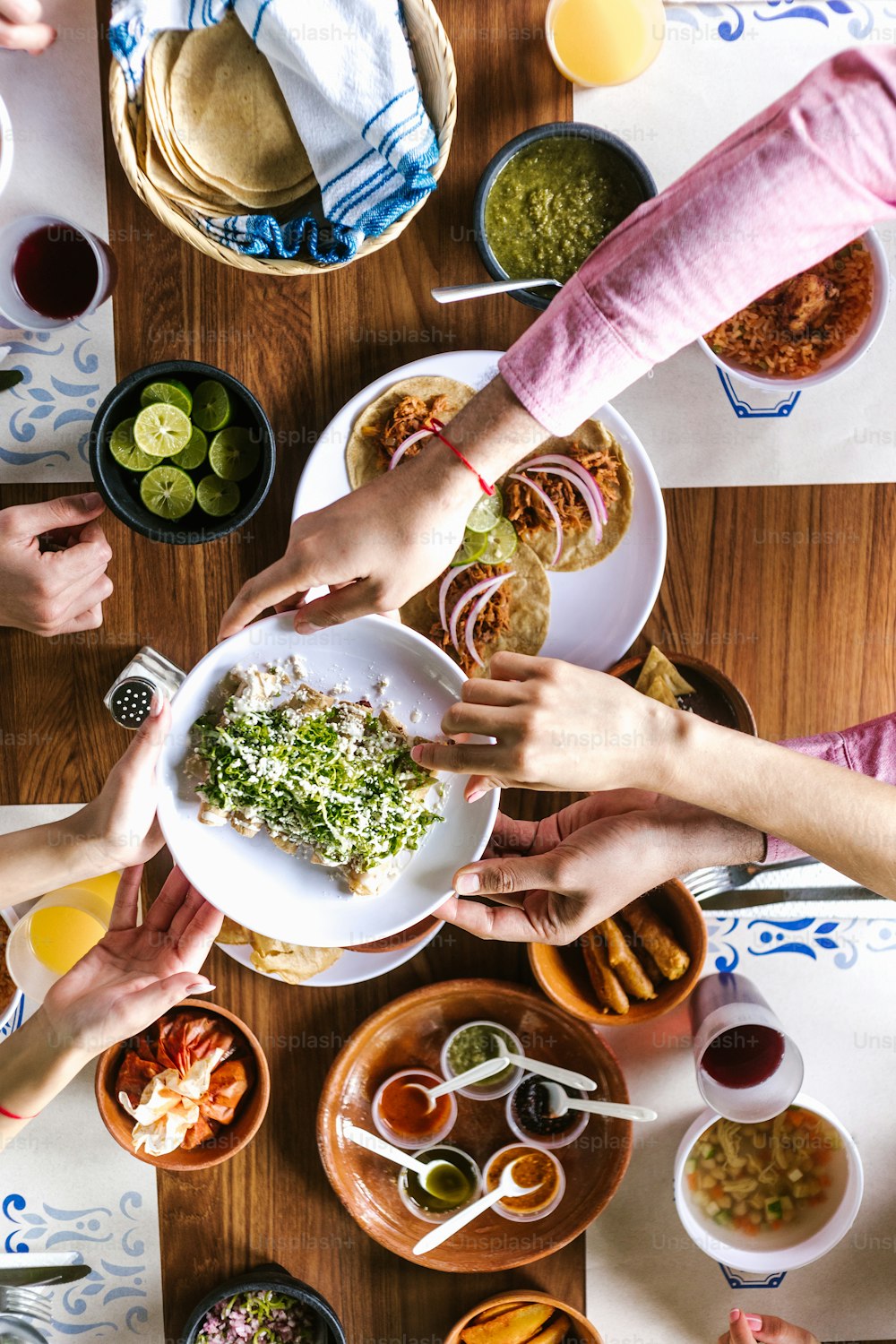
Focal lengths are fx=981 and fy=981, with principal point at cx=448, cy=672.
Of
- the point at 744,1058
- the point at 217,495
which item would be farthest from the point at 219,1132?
the point at 217,495

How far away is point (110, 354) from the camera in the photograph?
216 centimetres

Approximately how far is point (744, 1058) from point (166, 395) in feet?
6.36

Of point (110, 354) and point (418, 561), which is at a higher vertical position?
point (110, 354)

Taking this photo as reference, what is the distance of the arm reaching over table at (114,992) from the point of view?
1.92 m

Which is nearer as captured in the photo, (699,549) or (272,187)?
(272,187)

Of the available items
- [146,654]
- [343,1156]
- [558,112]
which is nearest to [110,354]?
[146,654]

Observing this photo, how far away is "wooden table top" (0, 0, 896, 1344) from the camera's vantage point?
214cm

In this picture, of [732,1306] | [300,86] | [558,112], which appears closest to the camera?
[300,86]

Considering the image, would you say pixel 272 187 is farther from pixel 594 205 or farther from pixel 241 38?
pixel 594 205

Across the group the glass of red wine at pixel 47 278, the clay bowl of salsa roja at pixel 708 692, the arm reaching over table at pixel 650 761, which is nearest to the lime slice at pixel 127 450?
the glass of red wine at pixel 47 278

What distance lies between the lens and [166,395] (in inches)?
79.4

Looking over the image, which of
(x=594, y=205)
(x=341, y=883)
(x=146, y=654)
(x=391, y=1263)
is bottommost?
(x=391, y=1263)

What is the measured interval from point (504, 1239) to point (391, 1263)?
0.30 m

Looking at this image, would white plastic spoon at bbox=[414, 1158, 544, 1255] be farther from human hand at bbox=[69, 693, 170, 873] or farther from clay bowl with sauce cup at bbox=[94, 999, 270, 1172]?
human hand at bbox=[69, 693, 170, 873]
